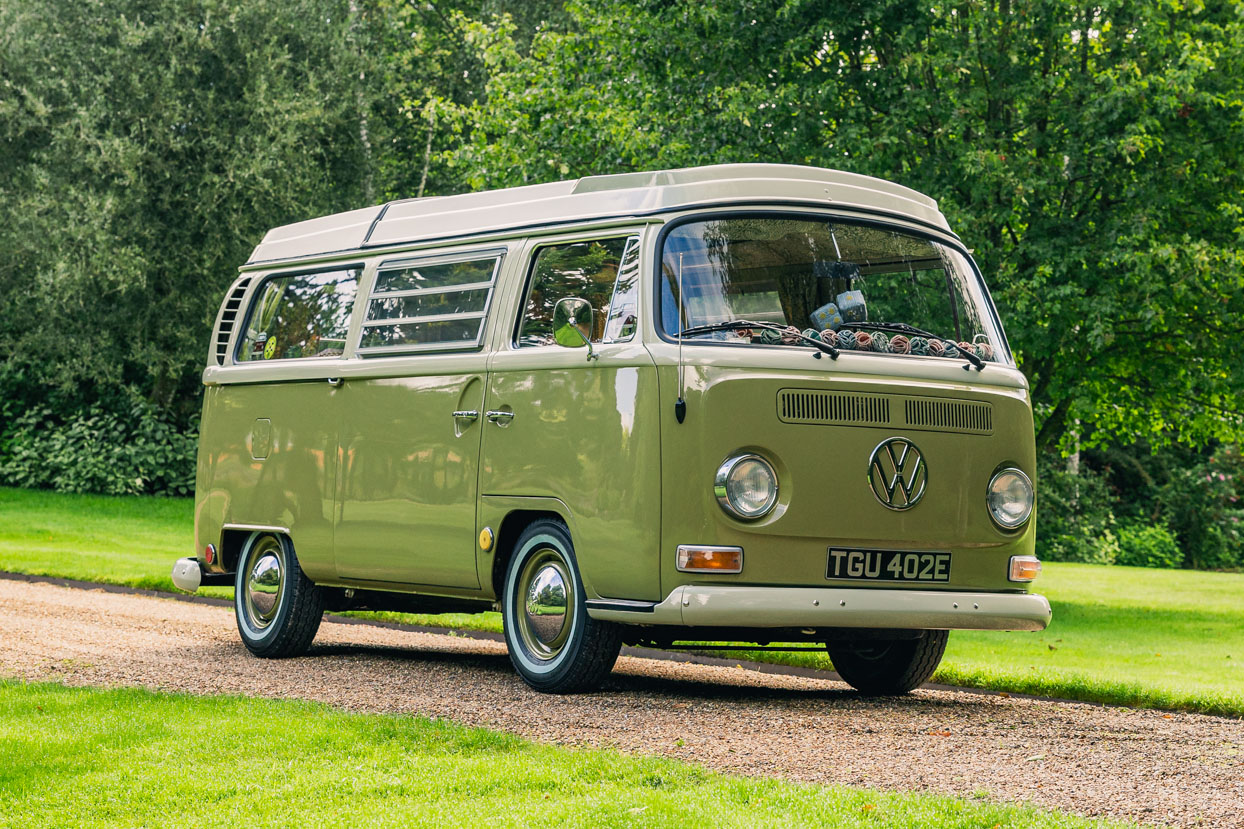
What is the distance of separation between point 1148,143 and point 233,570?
1076cm

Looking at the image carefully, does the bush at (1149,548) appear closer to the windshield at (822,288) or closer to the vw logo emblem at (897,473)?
the windshield at (822,288)

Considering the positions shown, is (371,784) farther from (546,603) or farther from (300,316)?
(300,316)

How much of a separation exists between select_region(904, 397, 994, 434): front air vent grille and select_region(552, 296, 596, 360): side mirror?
1634 millimetres

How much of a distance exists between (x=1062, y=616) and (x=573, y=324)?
1364 cm

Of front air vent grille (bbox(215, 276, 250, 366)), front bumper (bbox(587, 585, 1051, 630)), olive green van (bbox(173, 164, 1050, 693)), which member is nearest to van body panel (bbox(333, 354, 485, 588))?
olive green van (bbox(173, 164, 1050, 693))

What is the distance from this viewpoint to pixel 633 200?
8.06 meters

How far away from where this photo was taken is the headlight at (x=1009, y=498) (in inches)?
316

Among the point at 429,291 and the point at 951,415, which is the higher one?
the point at 429,291

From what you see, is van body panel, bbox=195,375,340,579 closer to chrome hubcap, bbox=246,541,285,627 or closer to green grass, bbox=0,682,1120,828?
chrome hubcap, bbox=246,541,285,627

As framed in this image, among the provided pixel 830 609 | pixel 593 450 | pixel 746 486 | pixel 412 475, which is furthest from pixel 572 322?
pixel 830 609

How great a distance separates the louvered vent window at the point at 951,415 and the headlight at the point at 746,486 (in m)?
0.83

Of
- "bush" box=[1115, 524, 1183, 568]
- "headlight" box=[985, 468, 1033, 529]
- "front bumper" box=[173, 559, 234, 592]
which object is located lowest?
"bush" box=[1115, 524, 1183, 568]

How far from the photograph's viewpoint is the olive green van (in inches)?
293

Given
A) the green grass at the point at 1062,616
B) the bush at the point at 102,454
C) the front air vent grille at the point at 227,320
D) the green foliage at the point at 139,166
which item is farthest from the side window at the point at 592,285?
the bush at the point at 102,454
